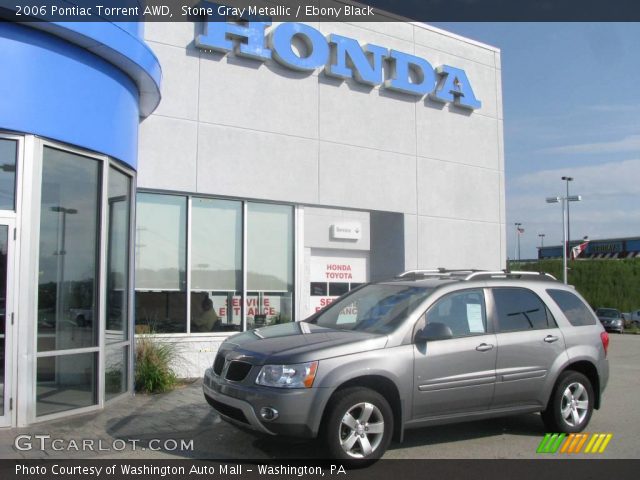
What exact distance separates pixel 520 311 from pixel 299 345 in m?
2.79

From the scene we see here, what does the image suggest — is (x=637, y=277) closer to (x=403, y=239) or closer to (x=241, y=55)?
(x=403, y=239)

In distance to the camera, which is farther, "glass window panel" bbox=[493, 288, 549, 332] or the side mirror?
"glass window panel" bbox=[493, 288, 549, 332]

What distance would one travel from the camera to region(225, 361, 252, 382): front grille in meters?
6.19

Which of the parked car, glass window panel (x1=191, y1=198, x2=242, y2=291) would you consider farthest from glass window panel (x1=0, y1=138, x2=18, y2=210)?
the parked car

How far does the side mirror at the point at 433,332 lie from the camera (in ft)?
21.1

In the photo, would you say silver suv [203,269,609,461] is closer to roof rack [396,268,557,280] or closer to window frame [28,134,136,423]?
roof rack [396,268,557,280]

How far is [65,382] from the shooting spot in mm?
7930

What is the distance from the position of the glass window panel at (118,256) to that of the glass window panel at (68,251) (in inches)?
14.4

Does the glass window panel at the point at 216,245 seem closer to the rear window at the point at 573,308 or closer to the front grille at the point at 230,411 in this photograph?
the front grille at the point at 230,411

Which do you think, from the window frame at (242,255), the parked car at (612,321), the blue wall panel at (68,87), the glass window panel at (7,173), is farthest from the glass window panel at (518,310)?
the parked car at (612,321)

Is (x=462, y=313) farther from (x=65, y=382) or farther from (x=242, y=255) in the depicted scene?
(x=242, y=255)

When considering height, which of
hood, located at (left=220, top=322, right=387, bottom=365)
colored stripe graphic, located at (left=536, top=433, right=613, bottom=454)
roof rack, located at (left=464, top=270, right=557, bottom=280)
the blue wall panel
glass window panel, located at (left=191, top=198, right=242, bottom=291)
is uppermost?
the blue wall panel

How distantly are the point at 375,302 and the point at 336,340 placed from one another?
1.22 m

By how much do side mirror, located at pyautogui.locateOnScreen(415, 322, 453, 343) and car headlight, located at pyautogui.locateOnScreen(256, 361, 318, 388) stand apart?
1190 millimetres
